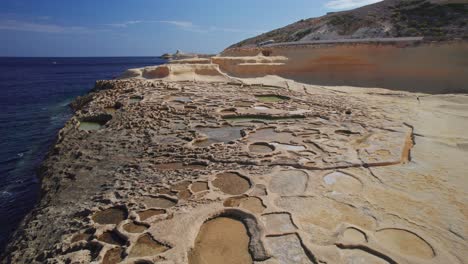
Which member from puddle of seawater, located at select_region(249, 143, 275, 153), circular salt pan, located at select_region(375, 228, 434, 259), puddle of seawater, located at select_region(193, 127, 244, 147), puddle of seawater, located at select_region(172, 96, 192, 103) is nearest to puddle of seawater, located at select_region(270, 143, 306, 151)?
Answer: puddle of seawater, located at select_region(249, 143, 275, 153)

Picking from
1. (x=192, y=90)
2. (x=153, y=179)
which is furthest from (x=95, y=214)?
(x=192, y=90)

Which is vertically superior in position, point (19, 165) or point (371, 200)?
point (371, 200)

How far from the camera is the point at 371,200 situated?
4.80 meters

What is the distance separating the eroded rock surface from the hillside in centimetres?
1569

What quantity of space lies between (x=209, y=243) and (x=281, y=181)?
1.93 m

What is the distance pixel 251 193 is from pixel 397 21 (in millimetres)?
25414

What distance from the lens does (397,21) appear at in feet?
82.1

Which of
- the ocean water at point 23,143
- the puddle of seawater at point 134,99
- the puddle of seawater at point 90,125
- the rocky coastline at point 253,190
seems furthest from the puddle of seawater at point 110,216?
the puddle of seawater at point 134,99

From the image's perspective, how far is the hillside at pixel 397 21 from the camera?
71.2 ft

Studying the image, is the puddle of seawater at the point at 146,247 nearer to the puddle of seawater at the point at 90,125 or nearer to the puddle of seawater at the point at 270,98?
the puddle of seawater at the point at 90,125

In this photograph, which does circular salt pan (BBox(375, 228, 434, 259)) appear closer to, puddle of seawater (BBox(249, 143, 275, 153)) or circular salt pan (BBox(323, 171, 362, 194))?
circular salt pan (BBox(323, 171, 362, 194))

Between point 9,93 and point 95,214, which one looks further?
point 9,93

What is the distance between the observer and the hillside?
21.7m

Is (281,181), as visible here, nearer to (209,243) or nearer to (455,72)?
(209,243)
